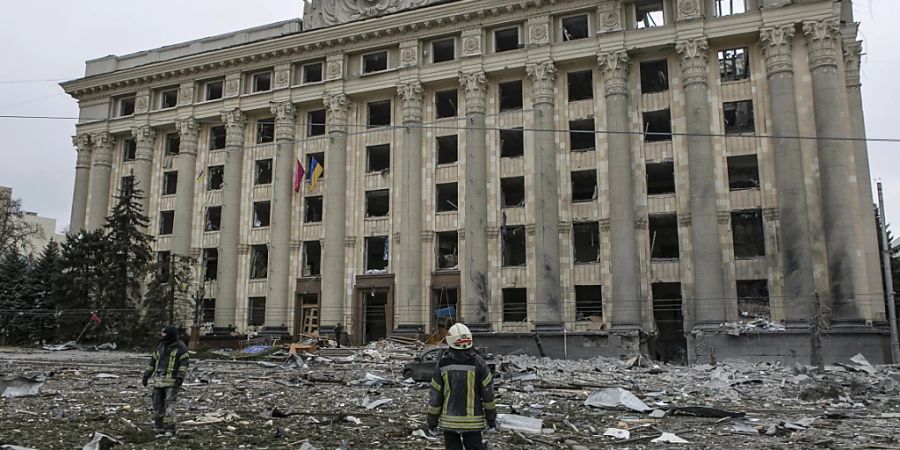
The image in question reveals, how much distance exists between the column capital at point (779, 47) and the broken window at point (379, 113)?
66.4 feet

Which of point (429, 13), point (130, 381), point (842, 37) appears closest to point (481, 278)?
point (429, 13)

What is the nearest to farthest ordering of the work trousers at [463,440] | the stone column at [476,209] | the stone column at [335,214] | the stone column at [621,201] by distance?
the work trousers at [463,440] → the stone column at [621,201] → the stone column at [476,209] → the stone column at [335,214]

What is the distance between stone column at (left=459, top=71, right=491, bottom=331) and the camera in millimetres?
34406

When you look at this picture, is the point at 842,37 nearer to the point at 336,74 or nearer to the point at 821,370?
the point at 821,370

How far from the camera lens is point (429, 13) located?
37000 millimetres

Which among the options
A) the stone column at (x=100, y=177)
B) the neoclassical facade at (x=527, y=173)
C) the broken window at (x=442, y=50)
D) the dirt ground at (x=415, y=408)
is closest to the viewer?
the dirt ground at (x=415, y=408)

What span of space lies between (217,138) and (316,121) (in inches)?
298

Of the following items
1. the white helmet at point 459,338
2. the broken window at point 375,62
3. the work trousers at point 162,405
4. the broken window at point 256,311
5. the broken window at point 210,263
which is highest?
the broken window at point 375,62

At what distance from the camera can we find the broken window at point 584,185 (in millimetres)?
34562

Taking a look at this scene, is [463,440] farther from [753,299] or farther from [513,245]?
[513,245]

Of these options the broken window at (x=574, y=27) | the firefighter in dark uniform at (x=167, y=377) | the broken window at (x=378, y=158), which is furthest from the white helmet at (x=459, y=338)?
the broken window at (x=378, y=158)

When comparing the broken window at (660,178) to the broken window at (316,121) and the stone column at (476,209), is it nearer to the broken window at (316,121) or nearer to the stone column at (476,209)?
the stone column at (476,209)

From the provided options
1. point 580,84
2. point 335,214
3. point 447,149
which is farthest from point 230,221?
point 580,84

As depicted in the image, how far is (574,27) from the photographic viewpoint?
36.1 metres
